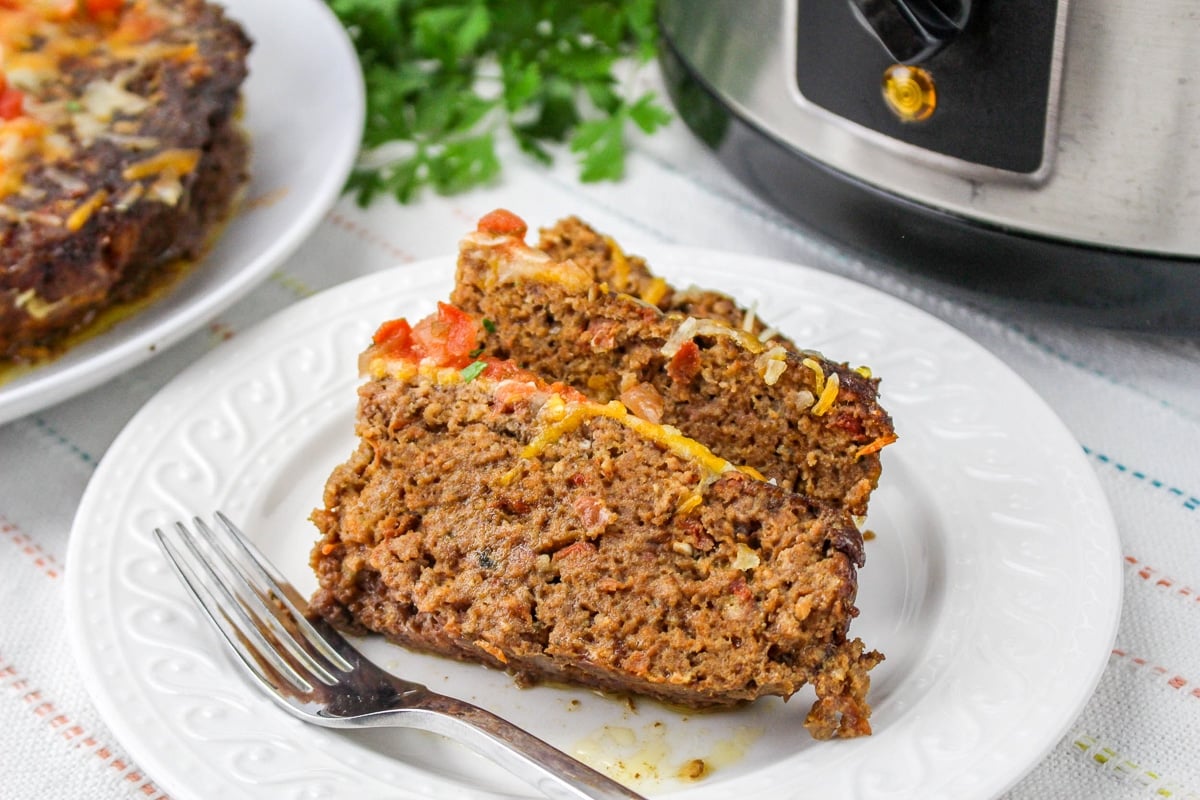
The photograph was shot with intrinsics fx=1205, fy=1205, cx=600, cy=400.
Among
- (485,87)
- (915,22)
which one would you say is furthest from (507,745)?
(485,87)

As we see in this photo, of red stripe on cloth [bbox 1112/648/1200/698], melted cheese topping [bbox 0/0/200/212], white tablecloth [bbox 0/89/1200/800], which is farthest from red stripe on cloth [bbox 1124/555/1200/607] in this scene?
melted cheese topping [bbox 0/0/200/212]

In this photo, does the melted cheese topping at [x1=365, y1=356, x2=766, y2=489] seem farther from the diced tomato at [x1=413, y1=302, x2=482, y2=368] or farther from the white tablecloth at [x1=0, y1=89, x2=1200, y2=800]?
the white tablecloth at [x1=0, y1=89, x2=1200, y2=800]

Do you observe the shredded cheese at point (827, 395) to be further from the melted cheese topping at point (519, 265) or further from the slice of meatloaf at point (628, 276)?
the melted cheese topping at point (519, 265)

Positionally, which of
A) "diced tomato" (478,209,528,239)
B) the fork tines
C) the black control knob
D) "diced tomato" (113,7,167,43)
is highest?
the black control knob

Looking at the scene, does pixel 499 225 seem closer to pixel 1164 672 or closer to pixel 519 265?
pixel 519 265

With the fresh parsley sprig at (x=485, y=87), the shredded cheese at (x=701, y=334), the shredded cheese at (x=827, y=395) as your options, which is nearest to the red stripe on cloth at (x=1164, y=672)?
the shredded cheese at (x=827, y=395)

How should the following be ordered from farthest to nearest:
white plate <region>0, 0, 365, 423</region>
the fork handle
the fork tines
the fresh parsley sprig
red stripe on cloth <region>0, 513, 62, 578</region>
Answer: the fresh parsley sprig, white plate <region>0, 0, 365, 423</region>, red stripe on cloth <region>0, 513, 62, 578</region>, the fork tines, the fork handle
